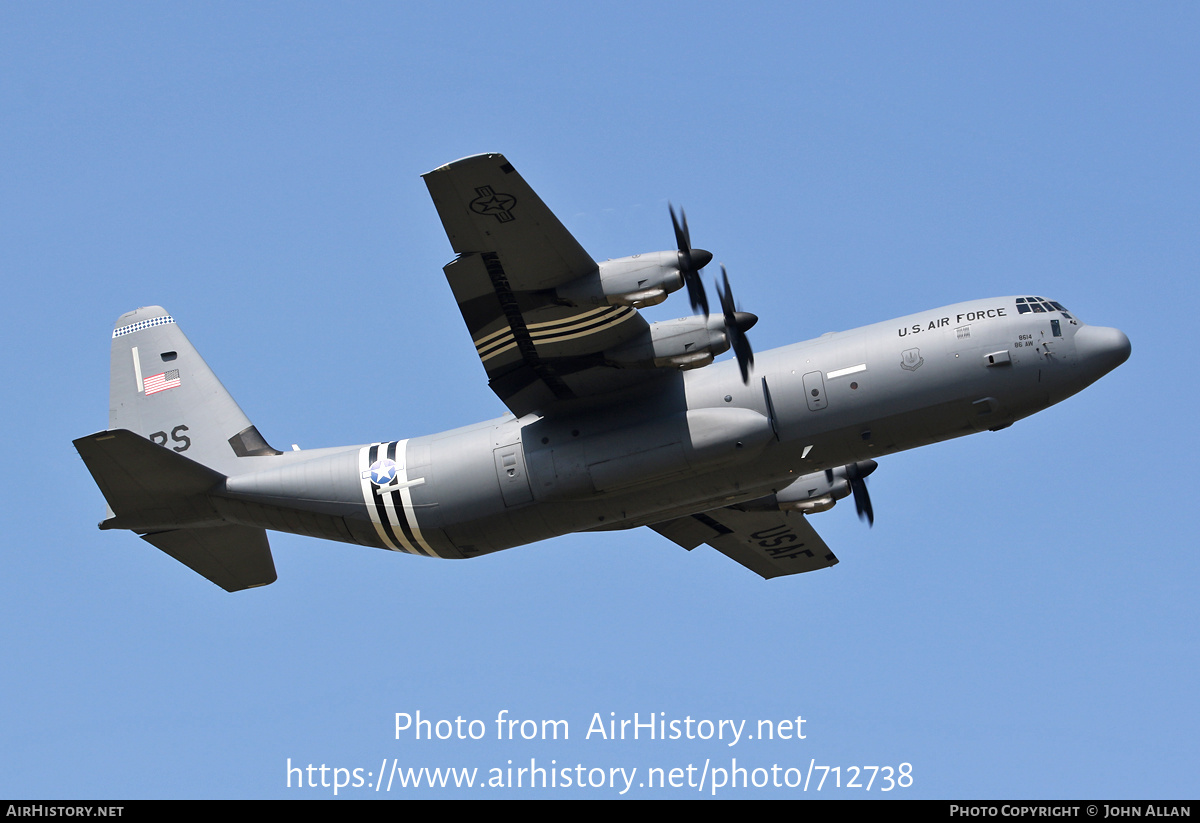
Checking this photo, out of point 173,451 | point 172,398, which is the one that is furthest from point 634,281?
point 172,398

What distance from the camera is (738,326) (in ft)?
73.9

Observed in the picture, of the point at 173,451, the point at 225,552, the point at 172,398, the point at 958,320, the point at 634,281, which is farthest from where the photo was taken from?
the point at 172,398

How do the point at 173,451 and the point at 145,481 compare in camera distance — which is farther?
the point at 173,451

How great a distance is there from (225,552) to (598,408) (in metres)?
9.12

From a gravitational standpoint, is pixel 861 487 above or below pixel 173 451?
below

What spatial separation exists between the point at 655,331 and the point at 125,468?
35.3ft

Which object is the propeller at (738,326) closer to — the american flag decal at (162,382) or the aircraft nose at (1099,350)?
the aircraft nose at (1099,350)

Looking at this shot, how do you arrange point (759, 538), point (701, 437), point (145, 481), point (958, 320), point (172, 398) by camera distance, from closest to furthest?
point (701, 437) → point (958, 320) → point (145, 481) → point (172, 398) → point (759, 538)

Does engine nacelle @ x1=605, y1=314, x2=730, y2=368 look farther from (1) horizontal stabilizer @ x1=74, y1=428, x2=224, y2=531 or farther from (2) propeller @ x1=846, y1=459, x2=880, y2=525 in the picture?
(1) horizontal stabilizer @ x1=74, y1=428, x2=224, y2=531

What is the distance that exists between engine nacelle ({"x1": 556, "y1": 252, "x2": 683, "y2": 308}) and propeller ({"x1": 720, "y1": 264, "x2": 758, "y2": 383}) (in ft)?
4.52

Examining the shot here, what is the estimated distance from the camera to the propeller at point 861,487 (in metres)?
27.6

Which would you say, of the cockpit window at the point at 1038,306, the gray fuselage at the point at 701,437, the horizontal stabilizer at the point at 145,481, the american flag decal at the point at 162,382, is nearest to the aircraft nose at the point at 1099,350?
the gray fuselage at the point at 701,437

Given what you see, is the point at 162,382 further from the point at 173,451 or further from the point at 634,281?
the point at 634,281
